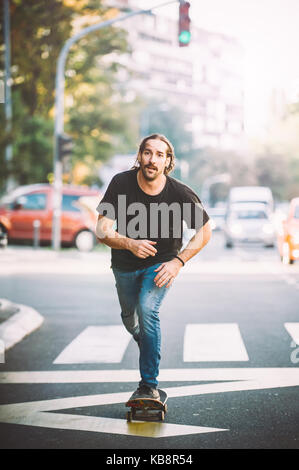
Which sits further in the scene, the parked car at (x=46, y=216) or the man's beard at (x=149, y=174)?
the parked car at (x=46, y=216)

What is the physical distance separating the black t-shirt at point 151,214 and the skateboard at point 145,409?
79cm

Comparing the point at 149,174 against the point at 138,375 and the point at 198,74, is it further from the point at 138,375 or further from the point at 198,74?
the point at 198,74

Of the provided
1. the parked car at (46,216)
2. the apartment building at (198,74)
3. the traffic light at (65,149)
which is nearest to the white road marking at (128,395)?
the traffic light at (65,149)

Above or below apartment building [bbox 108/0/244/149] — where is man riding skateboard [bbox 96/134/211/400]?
below

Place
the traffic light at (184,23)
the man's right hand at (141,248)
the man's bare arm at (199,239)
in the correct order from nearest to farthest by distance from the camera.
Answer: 1. the man's right hand at (141,248)
2. the man's bare arm at (199,239)
3. the traffic light at (184,23)

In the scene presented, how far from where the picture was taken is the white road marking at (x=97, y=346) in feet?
25.2

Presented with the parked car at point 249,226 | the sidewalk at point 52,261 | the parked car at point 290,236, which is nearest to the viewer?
the sidewalk at point 52,261

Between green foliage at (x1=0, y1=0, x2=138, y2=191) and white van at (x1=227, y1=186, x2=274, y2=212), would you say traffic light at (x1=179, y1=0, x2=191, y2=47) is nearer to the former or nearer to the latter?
green foliage at (x1=0, y1=0, x2=138, y2=191)

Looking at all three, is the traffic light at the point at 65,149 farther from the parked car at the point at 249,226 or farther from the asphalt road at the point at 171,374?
the asphalt road at the point at 171,374

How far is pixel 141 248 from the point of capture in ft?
16.9

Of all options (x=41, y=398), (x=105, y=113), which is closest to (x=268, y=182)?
(x=105, y=113)

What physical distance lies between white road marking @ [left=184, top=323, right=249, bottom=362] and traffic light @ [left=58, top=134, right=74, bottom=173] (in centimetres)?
1465

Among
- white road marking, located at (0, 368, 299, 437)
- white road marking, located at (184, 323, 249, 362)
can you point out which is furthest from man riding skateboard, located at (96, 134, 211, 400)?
white road marking, located at (184, 323, 249, 362)

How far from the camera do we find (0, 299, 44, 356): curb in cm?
860
